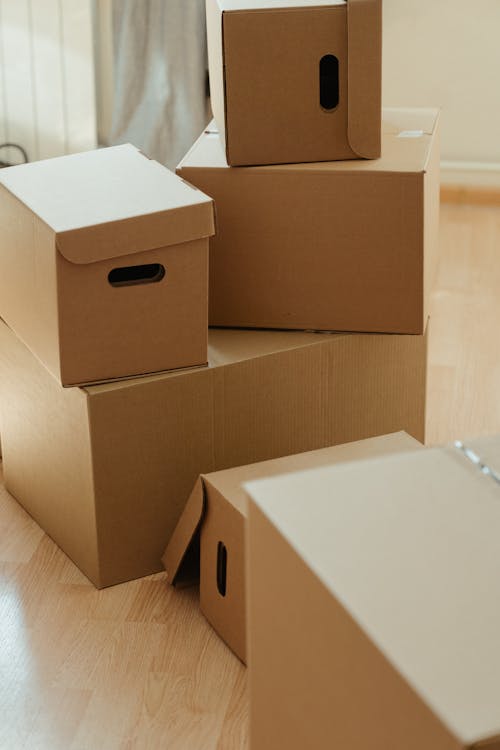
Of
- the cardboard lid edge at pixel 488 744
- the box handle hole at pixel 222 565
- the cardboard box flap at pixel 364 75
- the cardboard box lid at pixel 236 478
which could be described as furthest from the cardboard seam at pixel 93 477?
the cardboard lid edge at pixel 488 744

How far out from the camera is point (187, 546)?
1647 millimetres

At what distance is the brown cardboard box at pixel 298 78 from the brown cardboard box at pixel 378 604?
837 millimetres

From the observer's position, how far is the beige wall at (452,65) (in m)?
3.11

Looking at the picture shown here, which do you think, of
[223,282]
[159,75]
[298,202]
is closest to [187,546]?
[223,282]

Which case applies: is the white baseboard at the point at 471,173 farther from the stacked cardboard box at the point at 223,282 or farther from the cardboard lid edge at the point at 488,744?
the cardboard lid edge at the point at 488,744

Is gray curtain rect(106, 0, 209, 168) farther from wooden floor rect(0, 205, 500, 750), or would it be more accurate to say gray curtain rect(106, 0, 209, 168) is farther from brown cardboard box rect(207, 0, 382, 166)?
wooden floor rect(0, 205, 500, 750)

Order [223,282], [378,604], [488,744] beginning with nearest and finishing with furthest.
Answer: [488,744], [378,604], [223,282]

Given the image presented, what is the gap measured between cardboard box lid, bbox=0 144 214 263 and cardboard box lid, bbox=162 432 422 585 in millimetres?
347

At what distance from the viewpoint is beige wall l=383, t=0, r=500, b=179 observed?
3.11m

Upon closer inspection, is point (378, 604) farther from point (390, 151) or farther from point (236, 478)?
point (390, 151)

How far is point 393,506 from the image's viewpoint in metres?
0.84

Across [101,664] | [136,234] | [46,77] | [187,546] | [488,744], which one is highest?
[46,77]

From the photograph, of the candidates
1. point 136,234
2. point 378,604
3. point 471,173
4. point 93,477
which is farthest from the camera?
point 471,173

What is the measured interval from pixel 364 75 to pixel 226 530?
0.69m
